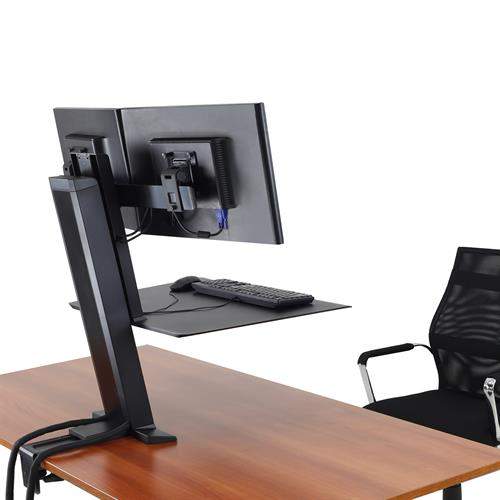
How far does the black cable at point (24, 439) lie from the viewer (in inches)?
124

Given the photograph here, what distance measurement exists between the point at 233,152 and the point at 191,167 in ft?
0.57

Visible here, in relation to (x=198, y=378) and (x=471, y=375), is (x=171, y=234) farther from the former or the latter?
(x=471, y=375)

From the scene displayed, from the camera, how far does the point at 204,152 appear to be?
3176 millimetres

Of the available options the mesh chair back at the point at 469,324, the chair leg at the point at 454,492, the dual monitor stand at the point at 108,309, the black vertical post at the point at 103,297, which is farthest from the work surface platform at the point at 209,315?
the mesh chair back at the point at 469,324

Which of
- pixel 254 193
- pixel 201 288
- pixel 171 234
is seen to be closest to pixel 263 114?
pixel 254 193

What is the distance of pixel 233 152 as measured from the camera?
10.3 ft

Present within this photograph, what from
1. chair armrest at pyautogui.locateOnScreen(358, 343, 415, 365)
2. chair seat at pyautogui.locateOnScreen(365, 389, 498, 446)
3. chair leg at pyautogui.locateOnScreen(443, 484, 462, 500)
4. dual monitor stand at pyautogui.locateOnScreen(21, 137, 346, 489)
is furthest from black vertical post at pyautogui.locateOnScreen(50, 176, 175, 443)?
chair armrest at pyautogui.locateOnScreen(358, 343, 415, 365)

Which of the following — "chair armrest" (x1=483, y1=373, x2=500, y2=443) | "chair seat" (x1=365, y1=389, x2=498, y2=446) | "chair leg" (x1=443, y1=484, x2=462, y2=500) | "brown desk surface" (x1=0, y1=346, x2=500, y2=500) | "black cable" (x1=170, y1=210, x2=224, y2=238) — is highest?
"black cable" (x1=170, y1=210, x2=224, y2=238)

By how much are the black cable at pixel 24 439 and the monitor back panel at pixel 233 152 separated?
0.68 m

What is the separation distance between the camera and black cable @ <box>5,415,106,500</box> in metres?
3.16

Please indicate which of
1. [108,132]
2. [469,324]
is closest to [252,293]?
[108,132]

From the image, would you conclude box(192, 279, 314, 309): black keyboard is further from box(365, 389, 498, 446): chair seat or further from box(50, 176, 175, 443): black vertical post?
box(365, 389, 498, 446): chair seat

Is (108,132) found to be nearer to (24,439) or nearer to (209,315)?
(209,315)

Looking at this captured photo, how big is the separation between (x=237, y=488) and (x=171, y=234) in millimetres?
985
